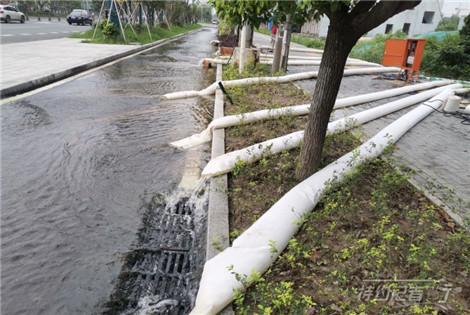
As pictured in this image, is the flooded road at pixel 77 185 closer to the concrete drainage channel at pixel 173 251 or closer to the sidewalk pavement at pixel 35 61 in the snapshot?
the concrete drainage channel at pixel 173 251

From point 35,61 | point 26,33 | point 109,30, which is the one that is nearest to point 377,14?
point 35,61

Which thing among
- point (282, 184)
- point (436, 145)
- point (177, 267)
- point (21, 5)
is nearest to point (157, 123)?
point (282, 184)

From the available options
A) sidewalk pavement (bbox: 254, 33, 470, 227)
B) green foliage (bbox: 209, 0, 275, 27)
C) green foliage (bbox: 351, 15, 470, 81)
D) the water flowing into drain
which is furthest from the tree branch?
green foliage (bbox: 351, 15, 470, 81)

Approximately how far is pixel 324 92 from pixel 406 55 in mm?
9189

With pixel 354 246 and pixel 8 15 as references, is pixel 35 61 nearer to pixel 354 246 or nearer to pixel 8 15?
pixel 354 246

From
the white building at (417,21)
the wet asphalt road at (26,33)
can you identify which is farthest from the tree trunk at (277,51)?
the white building at (417,21)

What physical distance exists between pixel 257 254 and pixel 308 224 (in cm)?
69

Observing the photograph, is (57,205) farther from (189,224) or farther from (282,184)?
(282,184)

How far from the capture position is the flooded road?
2.71 meters

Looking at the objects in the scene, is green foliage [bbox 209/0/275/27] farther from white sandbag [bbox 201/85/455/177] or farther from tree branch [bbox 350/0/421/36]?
white sandbag [bbox 201/85/455/177]

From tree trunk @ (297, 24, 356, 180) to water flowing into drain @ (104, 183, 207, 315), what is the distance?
1.28m

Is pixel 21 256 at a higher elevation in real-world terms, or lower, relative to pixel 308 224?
lower

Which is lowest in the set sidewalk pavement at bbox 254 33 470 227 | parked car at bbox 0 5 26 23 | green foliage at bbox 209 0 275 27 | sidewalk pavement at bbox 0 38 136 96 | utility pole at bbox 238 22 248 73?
sidewalk pavement at bbox 254 33 470 227

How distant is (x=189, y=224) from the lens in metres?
3.52
